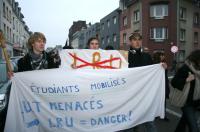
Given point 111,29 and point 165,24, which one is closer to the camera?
point 165,24

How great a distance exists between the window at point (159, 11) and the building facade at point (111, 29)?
1096 centimetres

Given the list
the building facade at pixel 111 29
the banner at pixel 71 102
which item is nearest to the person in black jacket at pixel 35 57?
the banner at pixel 71 102

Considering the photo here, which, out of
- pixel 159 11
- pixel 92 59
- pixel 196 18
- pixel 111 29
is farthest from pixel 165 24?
pixel 92 59

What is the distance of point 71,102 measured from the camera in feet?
16.3

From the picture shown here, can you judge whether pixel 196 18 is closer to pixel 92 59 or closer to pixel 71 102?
pixel 92 59

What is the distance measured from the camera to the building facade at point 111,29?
52062mm

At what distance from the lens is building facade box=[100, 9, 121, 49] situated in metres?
52.1

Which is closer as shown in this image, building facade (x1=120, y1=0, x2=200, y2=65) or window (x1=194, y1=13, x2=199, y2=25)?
building facade (x1=120, y1=0, x2=200, y2=65)

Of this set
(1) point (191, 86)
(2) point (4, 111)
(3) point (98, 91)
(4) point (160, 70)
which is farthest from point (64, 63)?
(2) point (4, 111)

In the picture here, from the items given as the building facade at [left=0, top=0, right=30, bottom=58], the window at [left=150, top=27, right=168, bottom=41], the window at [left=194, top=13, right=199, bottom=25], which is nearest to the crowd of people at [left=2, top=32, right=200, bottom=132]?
the window at [left=150, top=27, right=168, bottom=41]

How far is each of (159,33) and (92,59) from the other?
3554 centimetres

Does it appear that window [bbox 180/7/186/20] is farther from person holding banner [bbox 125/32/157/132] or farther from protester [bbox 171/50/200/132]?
protester [bbox 171/50/200/132]

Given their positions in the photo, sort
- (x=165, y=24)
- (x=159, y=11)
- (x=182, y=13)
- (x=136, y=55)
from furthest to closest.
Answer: (x=182, y=13) < (x=159, y=11) < (x=165, y=24) < (x=136, y=55)

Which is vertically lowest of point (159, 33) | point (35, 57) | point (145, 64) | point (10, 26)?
point (145, 64)
